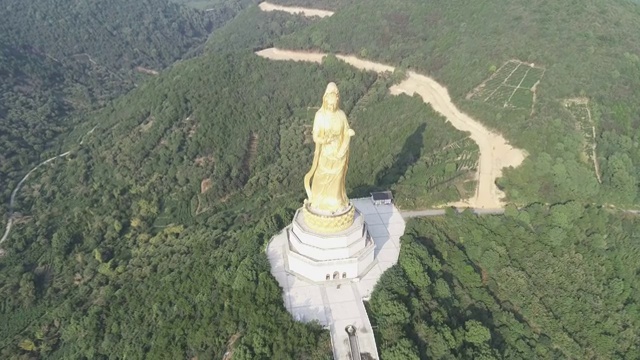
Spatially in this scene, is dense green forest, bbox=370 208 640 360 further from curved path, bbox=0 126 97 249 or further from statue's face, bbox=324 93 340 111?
curved path, bbox=0 126 97 249

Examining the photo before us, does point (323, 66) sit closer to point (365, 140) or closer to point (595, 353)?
point (365, 140)

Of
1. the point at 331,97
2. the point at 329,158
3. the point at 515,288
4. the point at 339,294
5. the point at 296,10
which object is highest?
the point at 331,97

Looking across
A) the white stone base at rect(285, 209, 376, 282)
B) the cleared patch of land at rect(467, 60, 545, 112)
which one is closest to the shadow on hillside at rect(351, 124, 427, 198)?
the cleared patch of land at rect(467, 60, 545, 112)

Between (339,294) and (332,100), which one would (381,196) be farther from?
(332,100)

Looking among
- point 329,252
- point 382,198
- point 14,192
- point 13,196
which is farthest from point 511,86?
point 14,192

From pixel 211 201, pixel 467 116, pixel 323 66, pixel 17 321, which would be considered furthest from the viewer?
pixel 323 66

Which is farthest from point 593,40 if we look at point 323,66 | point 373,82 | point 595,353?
point 595,353
